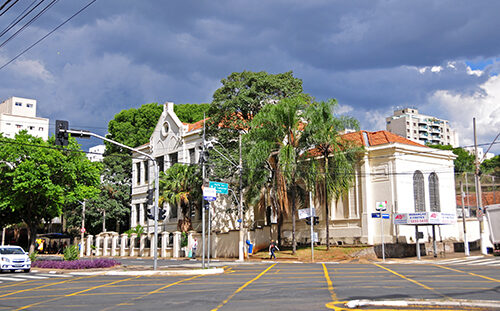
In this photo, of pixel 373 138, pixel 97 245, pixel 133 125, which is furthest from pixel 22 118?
pixel 373 138

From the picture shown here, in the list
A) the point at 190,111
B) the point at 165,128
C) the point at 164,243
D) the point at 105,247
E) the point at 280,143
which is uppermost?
the point at 190,111

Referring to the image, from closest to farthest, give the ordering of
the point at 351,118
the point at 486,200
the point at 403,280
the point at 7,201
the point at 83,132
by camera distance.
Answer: the point at 403,280 → the point at 83,132 → the point at 7,201 → the point at 351,118 → the point at 486,200

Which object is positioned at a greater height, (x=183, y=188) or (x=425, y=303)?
(x=183, y=188)

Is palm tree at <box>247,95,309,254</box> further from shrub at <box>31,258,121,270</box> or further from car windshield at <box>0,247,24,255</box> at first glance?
car windshield at <box>0,247,24,255</box>

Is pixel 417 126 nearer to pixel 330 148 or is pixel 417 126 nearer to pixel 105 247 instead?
pixel 105 247

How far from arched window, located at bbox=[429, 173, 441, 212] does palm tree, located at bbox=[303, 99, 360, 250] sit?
791 centimetres

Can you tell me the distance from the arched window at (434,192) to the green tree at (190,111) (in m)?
38.0

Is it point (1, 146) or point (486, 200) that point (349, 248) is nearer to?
point (1, 146)

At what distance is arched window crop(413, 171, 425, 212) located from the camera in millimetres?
40344

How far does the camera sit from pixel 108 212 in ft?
207

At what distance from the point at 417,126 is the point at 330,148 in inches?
4326

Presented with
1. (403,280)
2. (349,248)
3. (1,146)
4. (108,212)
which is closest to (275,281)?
(403,280)

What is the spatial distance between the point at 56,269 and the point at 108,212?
35524 mm

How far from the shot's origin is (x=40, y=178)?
3525cm
